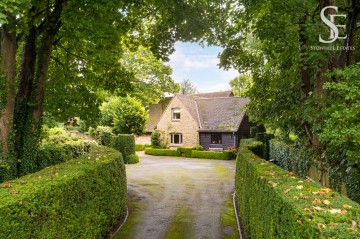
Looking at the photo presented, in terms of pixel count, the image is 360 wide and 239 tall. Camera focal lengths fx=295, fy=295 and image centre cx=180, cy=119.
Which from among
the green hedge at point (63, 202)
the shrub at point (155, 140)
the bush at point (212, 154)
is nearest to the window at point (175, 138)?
the shrub at point (155, 140)

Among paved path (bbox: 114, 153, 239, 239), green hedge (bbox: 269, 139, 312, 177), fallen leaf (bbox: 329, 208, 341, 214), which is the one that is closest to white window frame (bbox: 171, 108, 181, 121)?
green hedge (bbox: 269, 139, 312, 177)

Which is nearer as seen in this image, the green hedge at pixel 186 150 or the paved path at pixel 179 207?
the paved path at pixel 179 207

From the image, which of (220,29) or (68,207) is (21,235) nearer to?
(68,207)

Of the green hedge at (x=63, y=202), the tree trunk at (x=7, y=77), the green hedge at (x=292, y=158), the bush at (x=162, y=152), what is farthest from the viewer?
the bush at (x=162, y=152)

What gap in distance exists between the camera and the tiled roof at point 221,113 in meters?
38.6

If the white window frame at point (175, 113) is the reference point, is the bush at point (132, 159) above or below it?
below

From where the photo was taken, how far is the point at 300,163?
15.6 meters

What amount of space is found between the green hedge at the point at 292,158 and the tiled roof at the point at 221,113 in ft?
46.0

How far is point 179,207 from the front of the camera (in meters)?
13.8

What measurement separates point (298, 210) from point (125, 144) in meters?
27.5

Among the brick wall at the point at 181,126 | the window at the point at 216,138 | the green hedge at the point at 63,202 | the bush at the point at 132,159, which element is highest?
the brick wall at the point at 181,126

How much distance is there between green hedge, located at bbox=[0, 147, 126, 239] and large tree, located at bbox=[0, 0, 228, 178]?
11.7ft

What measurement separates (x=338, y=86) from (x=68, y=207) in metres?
6.84

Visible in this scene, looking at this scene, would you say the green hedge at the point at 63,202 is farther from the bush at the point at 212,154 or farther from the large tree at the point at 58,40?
the bush at the point at 212,154
